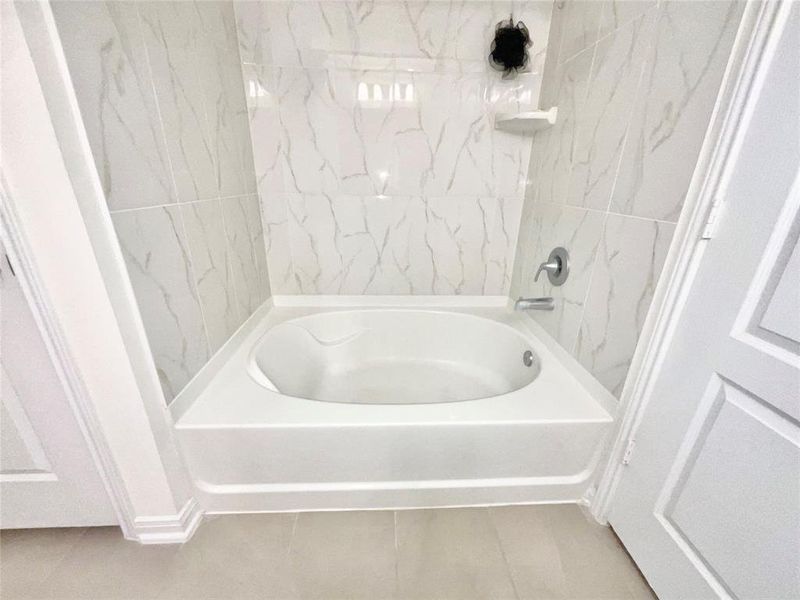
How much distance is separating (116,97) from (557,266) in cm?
144

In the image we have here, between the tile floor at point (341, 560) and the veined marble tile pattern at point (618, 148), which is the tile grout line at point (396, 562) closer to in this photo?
the tile floor at point (341, 560)

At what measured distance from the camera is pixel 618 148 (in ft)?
3.18

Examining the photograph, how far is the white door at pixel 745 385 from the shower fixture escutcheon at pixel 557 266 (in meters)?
0.51

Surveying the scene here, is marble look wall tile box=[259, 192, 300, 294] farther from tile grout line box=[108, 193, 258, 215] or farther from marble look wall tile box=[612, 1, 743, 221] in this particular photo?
marble look wall tile box=[612, 1, 743, 221]

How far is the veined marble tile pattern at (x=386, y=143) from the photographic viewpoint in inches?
53.9

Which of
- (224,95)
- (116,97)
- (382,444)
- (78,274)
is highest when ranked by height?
(224,95)

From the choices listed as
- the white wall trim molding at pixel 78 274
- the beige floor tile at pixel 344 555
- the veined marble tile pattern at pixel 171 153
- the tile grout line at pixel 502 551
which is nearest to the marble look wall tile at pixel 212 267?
the veined marble tile pattern at pixel 171 153

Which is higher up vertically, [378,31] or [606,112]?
[378,31]

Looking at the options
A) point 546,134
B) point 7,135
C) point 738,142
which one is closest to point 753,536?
point 738,142

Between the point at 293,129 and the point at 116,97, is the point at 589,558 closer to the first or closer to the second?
the point at 116,97

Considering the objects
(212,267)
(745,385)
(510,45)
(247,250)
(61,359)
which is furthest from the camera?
(247,250)

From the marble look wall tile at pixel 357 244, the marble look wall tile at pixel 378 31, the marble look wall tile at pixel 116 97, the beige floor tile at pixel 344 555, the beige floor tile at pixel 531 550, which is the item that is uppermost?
the marble look wall tile at pixel 378 31

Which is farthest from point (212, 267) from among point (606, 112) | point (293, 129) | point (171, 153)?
point (606, 112)

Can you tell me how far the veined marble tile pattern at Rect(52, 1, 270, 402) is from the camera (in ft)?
2.28
